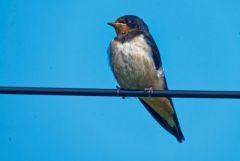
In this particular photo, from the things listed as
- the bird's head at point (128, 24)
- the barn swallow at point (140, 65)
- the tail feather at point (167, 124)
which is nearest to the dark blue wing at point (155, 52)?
the barn swallow at point (140, 65)

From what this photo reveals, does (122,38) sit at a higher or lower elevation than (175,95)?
higher

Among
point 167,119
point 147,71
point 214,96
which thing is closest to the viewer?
point 214,96

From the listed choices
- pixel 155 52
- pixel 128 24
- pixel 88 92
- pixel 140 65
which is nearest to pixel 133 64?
pixel 140 65

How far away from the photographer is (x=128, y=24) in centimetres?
760

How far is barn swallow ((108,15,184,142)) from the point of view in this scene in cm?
689

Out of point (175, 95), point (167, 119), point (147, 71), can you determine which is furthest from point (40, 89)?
point (167, 119)

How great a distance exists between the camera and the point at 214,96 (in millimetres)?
4375

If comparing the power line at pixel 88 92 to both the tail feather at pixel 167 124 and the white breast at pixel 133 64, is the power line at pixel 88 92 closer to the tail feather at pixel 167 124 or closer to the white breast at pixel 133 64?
the white breast at pixel 133 64

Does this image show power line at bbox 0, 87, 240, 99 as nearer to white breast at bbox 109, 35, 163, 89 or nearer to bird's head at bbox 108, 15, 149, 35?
white breast at bbox 109, 35, 163, 89

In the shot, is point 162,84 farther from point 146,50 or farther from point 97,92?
point 97,92

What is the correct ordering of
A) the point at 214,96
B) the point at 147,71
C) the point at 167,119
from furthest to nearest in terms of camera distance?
the point at 167,119
the point at 147,71
the point at 214,96

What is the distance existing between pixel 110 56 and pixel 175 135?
107cm

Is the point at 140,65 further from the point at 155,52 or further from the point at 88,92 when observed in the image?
the point at 88,92

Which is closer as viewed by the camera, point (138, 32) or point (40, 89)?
point (40, 89)
